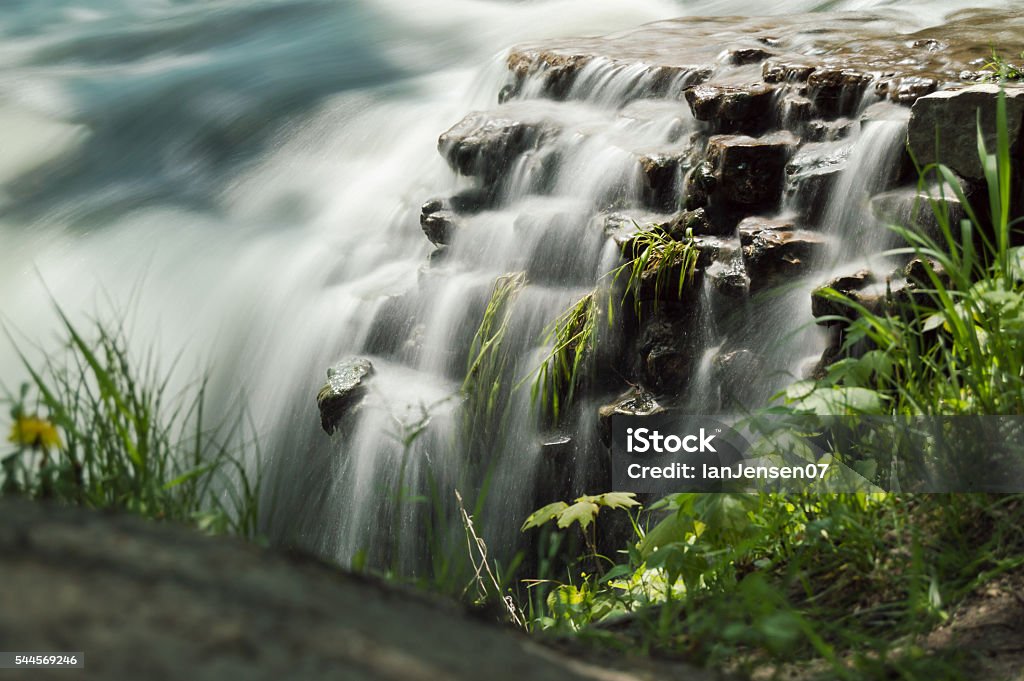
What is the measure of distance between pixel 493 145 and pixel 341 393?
1.89 meters

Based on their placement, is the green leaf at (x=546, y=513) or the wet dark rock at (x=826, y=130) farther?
the wet dark rock at (x=826, y=130)

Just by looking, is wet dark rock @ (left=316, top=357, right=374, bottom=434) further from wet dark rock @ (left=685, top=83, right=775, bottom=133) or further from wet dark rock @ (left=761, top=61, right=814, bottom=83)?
wet dark rock @ (left=761, top=61, right=814, bottom=83)

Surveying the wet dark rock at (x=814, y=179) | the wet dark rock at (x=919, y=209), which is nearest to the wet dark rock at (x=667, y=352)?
the wet dark rock at (x=814, y=179)

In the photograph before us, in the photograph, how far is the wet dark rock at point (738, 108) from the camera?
494 centimetres

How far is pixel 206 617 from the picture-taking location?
1129 mm

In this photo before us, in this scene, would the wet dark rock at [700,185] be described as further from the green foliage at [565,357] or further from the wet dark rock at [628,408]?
the wet dark rock at [628,408]

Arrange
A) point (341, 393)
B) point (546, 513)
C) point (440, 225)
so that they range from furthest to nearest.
Answer: point (440, 225) < point (341, 393) < point (546, 513)

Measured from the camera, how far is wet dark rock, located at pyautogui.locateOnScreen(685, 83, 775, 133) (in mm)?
4941

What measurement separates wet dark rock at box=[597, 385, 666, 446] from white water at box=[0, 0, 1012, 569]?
12.5 inches

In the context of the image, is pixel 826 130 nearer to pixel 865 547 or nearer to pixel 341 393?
pixel 341 393

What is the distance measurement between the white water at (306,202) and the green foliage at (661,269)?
0.34 metres

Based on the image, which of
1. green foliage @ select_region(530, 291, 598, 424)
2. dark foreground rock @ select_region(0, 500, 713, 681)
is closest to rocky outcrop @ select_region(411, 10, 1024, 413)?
green foliage @ select_region(530, 291, 598, 424)

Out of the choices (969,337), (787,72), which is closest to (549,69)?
(787,72)

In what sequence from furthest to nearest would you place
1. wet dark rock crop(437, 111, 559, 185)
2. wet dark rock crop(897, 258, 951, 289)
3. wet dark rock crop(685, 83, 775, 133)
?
wet dark rock crop(437, 111, 559, 185)
wet dark rock crop(685, 83, 775, 133)
wet dark rock crop(897, 258, 951, 289)
